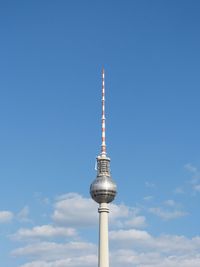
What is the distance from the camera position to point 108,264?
10931 cm

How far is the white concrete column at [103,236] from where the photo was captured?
109 metres

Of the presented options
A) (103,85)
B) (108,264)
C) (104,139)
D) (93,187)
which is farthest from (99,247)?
(103,85)

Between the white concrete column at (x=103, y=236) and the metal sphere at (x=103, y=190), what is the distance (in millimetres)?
1553

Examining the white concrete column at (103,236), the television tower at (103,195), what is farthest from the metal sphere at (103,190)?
the white concrete column at (103,236)

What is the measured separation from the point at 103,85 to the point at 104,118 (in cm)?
766

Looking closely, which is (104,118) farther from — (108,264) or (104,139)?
(108,264)

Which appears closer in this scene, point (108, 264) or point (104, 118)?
point (108, 264)

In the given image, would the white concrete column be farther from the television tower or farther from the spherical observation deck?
the spherical observation deck

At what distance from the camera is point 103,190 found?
372 feet

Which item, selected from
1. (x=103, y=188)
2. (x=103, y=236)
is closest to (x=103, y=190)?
(x=103, y=188)

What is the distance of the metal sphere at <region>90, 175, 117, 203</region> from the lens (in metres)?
114

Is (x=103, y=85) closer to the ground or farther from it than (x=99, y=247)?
farther from it

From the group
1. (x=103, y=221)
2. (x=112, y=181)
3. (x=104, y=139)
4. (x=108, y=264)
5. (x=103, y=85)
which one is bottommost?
(x=108, y=264)

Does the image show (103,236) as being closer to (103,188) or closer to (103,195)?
(103,195)
